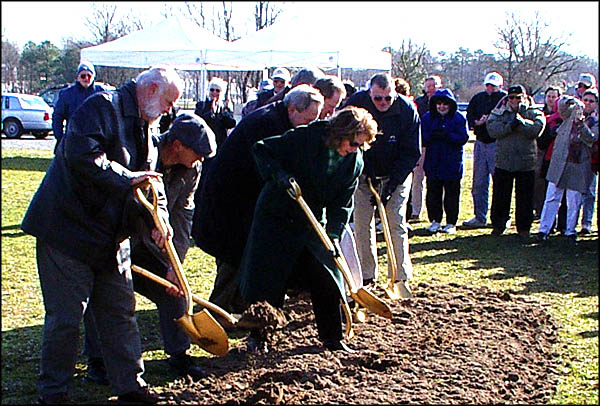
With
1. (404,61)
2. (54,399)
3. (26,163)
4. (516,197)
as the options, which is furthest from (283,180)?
(404,61)

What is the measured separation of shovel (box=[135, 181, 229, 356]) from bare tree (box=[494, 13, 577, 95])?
9.26 metres

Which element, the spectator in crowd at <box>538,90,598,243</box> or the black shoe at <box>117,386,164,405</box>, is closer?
the black shoe at <box>117,386,164,405</box>

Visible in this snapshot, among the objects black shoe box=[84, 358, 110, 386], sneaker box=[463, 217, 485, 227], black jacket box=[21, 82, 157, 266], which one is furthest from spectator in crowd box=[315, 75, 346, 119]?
sneaker box=[463, 217, 485, 227]

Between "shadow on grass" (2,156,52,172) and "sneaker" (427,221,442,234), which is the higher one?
"sneaker" (427,221,442,234)

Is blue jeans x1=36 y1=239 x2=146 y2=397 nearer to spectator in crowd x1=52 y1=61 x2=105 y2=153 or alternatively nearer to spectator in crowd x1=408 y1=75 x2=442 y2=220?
spectator in crowd x1=52 y1=61 x2=105 y2=153

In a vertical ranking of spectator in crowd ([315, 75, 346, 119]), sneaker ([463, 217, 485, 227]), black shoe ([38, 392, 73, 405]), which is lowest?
sneaker ([463, 217, 485, 227])

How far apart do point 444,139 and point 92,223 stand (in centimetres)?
737

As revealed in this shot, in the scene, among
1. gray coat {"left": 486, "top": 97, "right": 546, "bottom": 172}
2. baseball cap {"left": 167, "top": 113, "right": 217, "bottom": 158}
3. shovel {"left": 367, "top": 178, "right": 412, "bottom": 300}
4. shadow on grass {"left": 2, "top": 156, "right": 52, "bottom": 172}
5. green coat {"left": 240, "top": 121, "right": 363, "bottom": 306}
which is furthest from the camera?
shadow on grass {"left": 2, "top": 156, "right": 52, "bottom": 172}

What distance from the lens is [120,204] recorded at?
4531 millimetres

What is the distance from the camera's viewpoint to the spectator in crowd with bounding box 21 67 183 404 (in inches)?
174

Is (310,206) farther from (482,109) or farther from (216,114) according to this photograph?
(482,109)

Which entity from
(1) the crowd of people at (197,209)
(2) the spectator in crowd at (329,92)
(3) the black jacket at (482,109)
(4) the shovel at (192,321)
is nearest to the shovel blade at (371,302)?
(1) the crowd of people at (197,209)

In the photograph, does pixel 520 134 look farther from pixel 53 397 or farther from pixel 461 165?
pixel 53 397

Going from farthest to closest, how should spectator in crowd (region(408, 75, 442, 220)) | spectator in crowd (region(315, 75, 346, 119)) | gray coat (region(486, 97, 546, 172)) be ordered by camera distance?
1. spectator in crowd (region(408, 75, 442, 220))
2. gray coat (region(486, 97, 546, 172))
3. spectator in crowd (region(315, 75, 346, 119))
